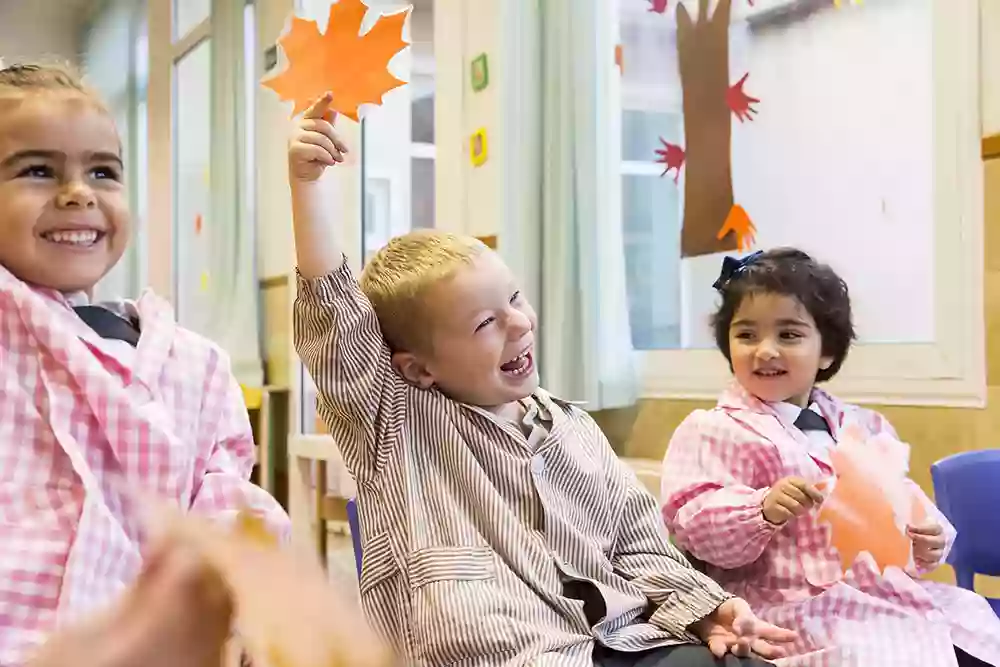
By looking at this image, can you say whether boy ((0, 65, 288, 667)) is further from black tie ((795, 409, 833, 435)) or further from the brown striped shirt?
black tie ((795, 409, 833, 435))

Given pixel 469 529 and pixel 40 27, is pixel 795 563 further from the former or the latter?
pixel 40 27

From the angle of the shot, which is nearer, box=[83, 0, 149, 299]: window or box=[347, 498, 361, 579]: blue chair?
box=[347, 498, 361, 579]: blue chair

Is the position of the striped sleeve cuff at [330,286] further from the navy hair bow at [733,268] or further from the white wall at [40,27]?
the white wall at [40,27]

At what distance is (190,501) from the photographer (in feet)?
3.57

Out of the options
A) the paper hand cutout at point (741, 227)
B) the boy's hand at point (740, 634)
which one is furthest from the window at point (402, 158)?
the boy's hand at point (740, 634)

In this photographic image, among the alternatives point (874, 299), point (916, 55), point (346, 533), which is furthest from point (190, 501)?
point (346, 533)

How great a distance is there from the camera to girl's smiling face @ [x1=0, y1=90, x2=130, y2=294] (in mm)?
1055

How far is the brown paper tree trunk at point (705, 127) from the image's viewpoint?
7.20ft

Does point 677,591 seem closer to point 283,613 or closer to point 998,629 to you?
point 998,629

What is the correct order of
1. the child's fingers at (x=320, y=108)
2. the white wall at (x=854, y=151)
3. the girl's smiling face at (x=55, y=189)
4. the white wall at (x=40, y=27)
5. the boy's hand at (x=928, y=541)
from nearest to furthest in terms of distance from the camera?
the girl's smiling face at (x=55, y=189), the child's fingers at (x=320, y=108), the boy's hand at (x=928, y=541), the white wall at (x=854, y=151), the white wall at (x=40, y=27)

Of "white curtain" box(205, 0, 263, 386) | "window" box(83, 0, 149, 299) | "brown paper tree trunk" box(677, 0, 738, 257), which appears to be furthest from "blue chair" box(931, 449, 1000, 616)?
"window" box(83, 0, 149, 299)

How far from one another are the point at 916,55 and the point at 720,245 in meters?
0.56

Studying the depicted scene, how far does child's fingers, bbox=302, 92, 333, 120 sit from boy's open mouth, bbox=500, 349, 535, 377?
0.37 m

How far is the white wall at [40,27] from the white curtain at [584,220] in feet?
14.2
